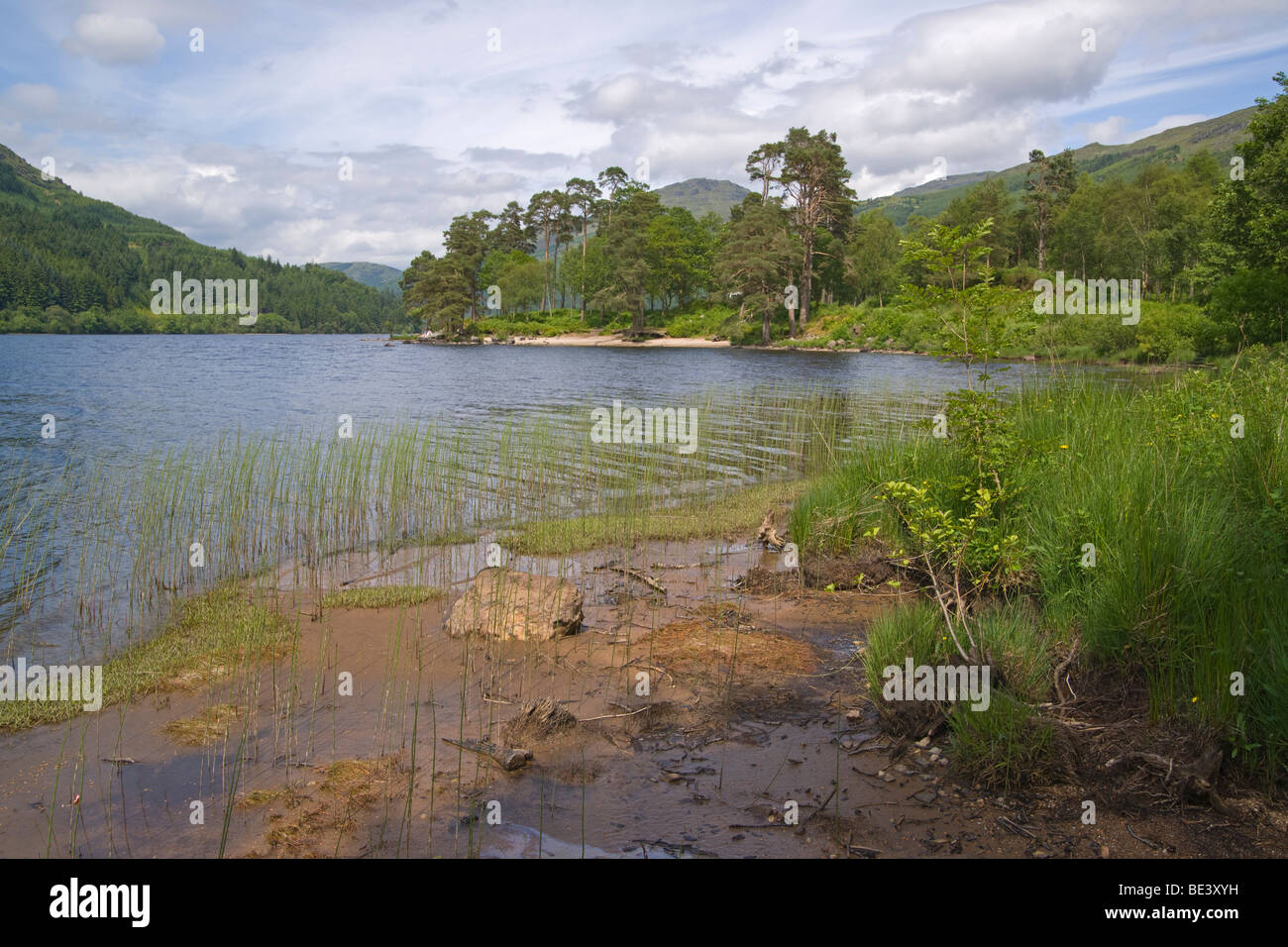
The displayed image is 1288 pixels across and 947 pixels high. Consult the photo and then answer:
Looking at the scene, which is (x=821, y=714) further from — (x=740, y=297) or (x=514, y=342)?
(x=514, y=342)

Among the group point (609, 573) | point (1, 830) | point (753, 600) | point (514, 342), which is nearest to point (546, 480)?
point (609, 573)

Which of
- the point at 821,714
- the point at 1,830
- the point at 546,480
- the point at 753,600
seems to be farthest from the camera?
the point at 546,480

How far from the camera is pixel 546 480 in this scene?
1588 cm

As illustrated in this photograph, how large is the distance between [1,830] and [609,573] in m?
6.65

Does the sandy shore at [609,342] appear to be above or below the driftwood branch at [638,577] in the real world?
above

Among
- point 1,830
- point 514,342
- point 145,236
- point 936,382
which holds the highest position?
point 145,236

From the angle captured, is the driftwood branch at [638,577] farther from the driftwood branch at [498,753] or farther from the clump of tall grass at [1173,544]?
the driftwood branch at [498,753]
